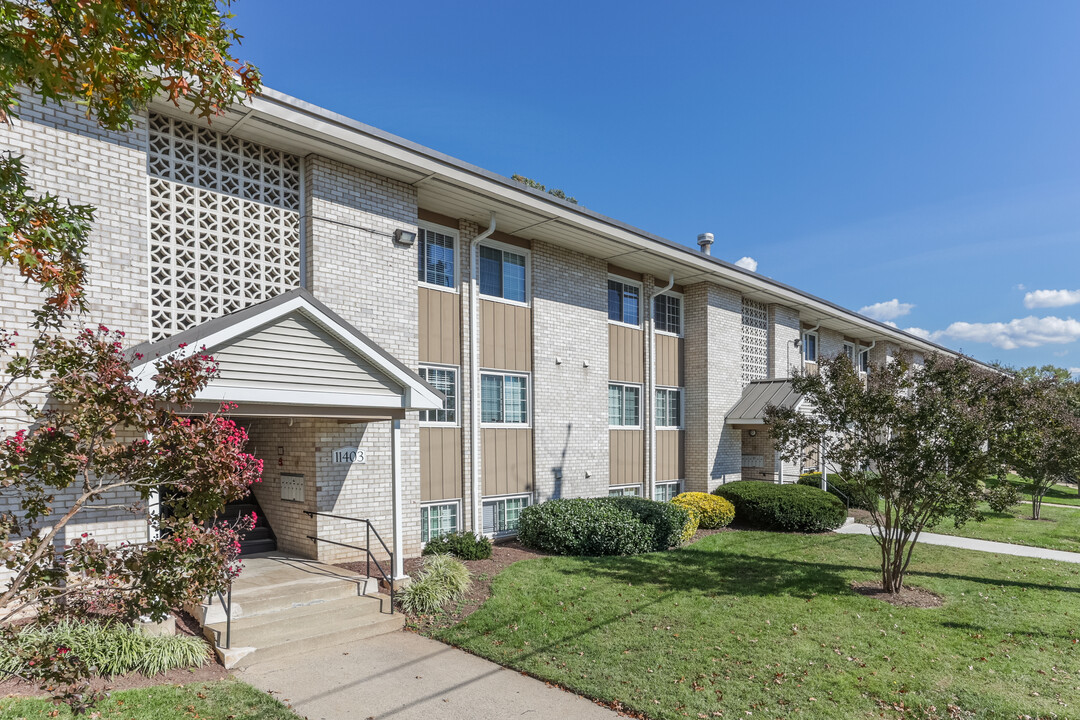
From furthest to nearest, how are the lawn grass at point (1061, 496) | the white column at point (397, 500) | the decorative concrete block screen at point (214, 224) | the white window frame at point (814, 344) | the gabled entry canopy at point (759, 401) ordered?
the lawn grass at point (1061, 496)
the white window frame at point (814, 344)
the gabled entry canopy at point (759, 401)
the white column at point (397, 500)
the decorative concrete block screen at point (214, 224)

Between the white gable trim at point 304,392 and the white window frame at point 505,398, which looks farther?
the white window frame at point 505,398

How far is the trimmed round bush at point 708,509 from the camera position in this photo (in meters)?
16.0

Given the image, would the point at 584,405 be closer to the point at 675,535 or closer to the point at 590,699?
the point at 675,535

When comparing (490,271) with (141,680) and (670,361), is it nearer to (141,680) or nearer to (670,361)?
(670,361)

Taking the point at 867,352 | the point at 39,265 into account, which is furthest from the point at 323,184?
the point at 867,352

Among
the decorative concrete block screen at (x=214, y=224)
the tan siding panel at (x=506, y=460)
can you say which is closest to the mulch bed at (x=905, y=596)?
the tan siding panel at (x=506, y=460)

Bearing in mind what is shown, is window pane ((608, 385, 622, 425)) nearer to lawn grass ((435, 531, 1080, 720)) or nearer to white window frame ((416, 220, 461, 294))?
lawn grass ((435, 531, 1080, 720))

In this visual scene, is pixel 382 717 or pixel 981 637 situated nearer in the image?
pixel 382 717

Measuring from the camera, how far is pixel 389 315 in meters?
11.3

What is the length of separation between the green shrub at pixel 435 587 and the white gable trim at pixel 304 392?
8.05 feet

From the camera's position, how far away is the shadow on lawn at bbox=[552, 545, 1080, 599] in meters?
10.3

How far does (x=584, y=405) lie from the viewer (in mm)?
15547

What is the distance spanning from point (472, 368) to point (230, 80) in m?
9.02

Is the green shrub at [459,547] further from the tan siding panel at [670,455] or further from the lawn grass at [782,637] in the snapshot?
the tan siding panel at [670,455]
